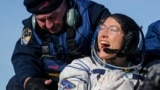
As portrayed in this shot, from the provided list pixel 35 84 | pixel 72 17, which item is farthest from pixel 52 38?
pixel 35 84

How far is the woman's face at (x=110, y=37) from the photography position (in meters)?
5.01

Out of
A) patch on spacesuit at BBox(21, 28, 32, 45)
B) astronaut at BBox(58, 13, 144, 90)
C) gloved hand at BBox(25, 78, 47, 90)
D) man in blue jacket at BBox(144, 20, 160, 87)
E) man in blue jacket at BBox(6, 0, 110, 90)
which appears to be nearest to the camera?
astronaut at BBox(58, 13, 144, 90)

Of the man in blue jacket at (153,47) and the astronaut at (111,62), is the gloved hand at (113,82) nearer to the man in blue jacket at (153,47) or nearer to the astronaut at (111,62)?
the astronaut at (111,62)

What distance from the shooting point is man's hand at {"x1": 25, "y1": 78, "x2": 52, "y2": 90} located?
5495mm

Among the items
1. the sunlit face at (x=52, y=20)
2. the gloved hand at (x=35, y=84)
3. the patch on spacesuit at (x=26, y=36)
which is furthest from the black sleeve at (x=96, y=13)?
the gloved hand at (x=35, y=84)

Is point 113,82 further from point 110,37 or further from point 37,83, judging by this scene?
point 37,83

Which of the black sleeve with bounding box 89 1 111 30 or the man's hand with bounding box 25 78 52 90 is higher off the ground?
the black sleeve with bounding box 89 1 111 30

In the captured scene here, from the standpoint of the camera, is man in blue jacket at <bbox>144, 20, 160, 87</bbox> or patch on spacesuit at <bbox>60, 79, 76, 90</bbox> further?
man in blue jacket at <bbox>144, 20, 160, 87</bbox>

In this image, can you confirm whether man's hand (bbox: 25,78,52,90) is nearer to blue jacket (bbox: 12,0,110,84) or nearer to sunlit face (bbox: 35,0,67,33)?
blue jacket (bbox: 12,0,110,84)

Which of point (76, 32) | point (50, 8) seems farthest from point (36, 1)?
point (76, 32)

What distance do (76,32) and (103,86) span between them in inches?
52.1

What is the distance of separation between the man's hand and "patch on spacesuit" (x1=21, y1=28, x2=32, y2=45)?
20.1 inches

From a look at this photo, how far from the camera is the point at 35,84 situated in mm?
5527

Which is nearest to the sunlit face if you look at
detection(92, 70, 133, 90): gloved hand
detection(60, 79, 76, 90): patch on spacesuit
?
detection(60, 79, 76, 90): patch on spacesuit
